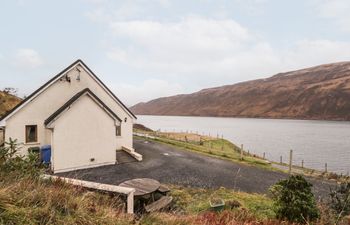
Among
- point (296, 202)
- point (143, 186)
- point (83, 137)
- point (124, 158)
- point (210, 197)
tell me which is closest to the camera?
point (296, 202)

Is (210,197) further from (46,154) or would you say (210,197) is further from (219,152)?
(219,152)

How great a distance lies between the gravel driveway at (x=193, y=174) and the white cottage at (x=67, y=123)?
3.85 feet

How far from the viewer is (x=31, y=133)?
20.8m

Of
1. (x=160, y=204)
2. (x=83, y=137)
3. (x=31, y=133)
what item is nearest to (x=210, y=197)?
(x=160, y=204)

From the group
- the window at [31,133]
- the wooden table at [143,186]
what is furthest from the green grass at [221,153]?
the window at [31,133]

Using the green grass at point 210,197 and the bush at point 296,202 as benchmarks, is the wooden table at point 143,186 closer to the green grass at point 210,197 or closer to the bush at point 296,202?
the green grass at point 210,197

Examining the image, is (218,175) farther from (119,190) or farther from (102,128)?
(119,190)

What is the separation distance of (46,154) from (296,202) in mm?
17846

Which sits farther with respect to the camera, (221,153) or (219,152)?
(219,152)

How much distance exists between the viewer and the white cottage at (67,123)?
1930 centimetres

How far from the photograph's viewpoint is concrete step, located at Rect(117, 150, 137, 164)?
22750 mm

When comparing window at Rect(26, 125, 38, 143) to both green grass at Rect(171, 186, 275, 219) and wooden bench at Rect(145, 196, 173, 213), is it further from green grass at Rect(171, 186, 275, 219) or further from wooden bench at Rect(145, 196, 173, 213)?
wooden bench at Rect(145, 196, 173, 213)

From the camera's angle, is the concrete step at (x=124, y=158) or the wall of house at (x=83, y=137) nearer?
the wall of house at (x=83, y=137)

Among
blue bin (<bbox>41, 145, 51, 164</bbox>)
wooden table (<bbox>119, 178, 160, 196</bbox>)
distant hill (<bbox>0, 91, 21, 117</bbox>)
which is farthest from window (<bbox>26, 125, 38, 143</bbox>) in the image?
distant hill (<bbox>0, 91, 21, 117</bbox>)
